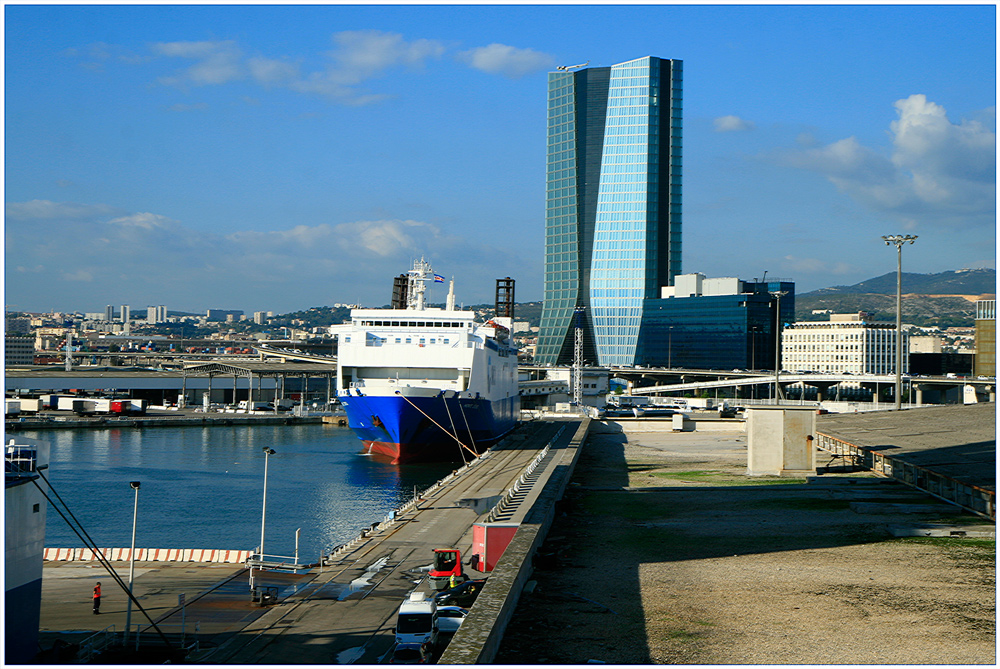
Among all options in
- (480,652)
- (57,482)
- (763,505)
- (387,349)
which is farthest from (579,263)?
(480,652)

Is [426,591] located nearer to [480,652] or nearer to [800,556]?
[800,556]

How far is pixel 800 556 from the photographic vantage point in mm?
17906

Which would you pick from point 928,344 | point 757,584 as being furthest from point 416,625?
point 928,344

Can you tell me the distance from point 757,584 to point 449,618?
563 cm

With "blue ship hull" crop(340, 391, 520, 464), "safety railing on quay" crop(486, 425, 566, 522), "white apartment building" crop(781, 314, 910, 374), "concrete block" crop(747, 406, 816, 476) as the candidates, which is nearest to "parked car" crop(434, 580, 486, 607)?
"safety railing on quay" crop(486, 425, 566, 522)

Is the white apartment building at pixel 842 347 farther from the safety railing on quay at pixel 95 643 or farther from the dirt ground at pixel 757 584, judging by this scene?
the safety railing on quay at pixel 95 643

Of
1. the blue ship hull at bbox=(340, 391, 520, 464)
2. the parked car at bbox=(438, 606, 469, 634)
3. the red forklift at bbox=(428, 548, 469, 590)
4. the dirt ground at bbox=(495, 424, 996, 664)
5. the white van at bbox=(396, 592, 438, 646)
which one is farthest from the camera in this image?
the blue ship hull at bbox=(340, 391, 520, 464)

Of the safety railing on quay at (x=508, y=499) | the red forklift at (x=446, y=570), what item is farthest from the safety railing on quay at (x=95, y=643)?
the safety railing on quay at (x=508, y=499)

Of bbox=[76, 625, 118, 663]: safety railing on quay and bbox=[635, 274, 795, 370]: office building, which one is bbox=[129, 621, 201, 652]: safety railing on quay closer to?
bbox=[76, 625, 118, 663]: safety railing on quay

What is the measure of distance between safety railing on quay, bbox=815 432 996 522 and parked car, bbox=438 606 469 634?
13.8m

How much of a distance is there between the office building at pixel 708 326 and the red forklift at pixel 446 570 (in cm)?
13554

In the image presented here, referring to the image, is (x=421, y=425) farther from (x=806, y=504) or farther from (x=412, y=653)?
(x=412, y=653)

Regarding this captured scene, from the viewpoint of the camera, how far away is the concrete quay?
16453 mm

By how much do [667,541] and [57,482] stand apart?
36087mm
